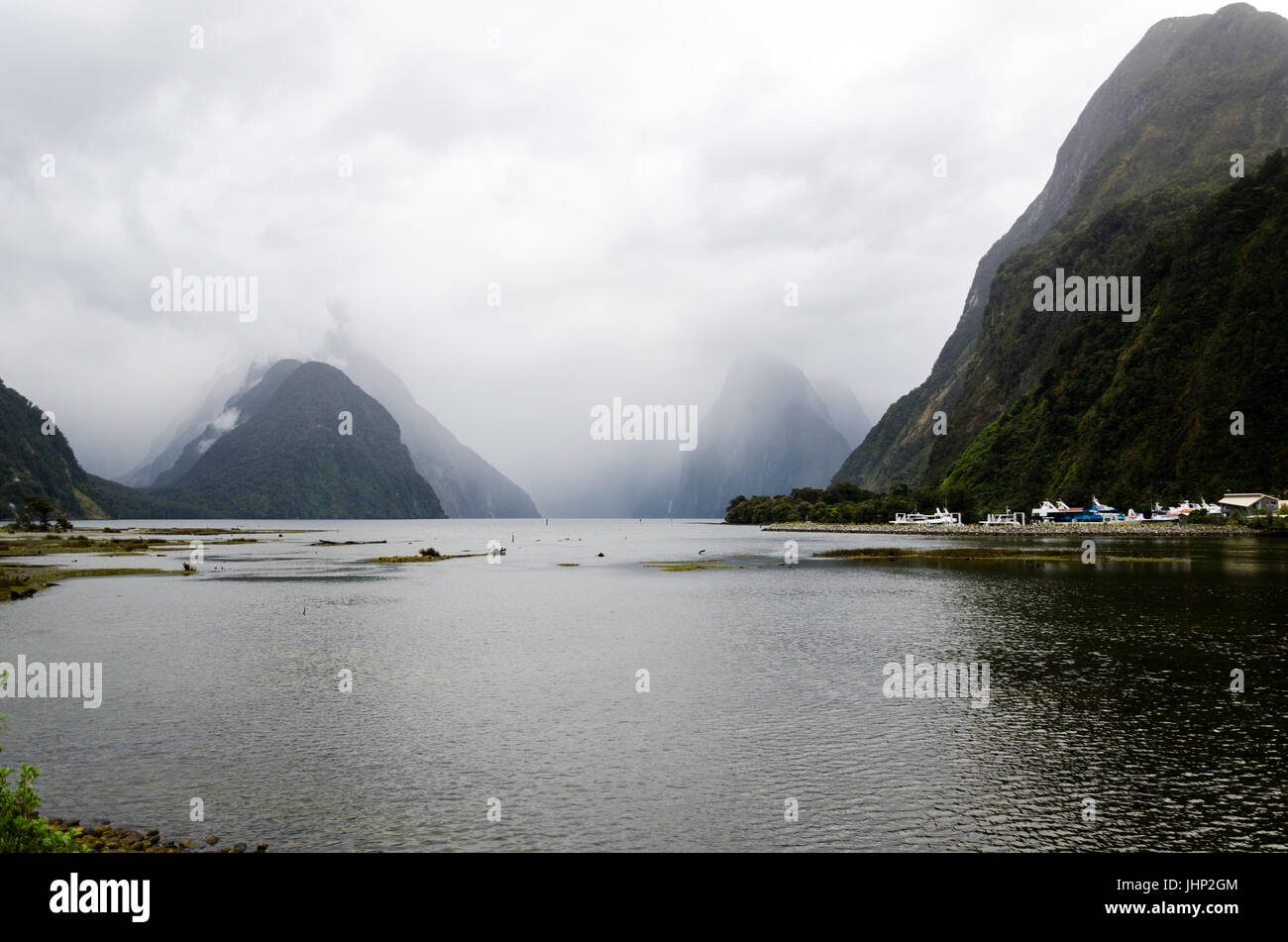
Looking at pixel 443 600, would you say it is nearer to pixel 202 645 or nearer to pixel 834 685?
pixel 202 645

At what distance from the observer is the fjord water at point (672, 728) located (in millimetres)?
→ 20828

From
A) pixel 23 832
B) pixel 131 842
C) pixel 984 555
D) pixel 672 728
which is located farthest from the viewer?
pixel 984 555

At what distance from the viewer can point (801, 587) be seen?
85.9 m

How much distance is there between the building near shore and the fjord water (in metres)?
147

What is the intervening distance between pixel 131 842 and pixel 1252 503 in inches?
8992

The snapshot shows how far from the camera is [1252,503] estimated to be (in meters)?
180

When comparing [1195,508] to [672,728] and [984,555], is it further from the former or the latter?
[672,728]

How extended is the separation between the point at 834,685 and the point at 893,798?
15171mm

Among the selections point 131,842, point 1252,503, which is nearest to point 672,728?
point 131,842

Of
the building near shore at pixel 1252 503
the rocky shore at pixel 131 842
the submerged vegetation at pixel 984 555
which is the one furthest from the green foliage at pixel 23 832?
the building near shore at pixel 1252 503

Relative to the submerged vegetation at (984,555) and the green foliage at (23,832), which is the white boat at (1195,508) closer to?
the submerged vegetation at (984,555)

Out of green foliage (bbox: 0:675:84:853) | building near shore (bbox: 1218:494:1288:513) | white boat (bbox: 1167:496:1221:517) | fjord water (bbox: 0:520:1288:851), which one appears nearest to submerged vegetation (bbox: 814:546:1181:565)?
fjord water (bbox: 0:520:1288:851)

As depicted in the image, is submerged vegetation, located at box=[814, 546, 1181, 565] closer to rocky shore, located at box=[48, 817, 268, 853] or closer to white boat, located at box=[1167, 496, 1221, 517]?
white boat, located at box=[1167, 496, 1221, 517]
